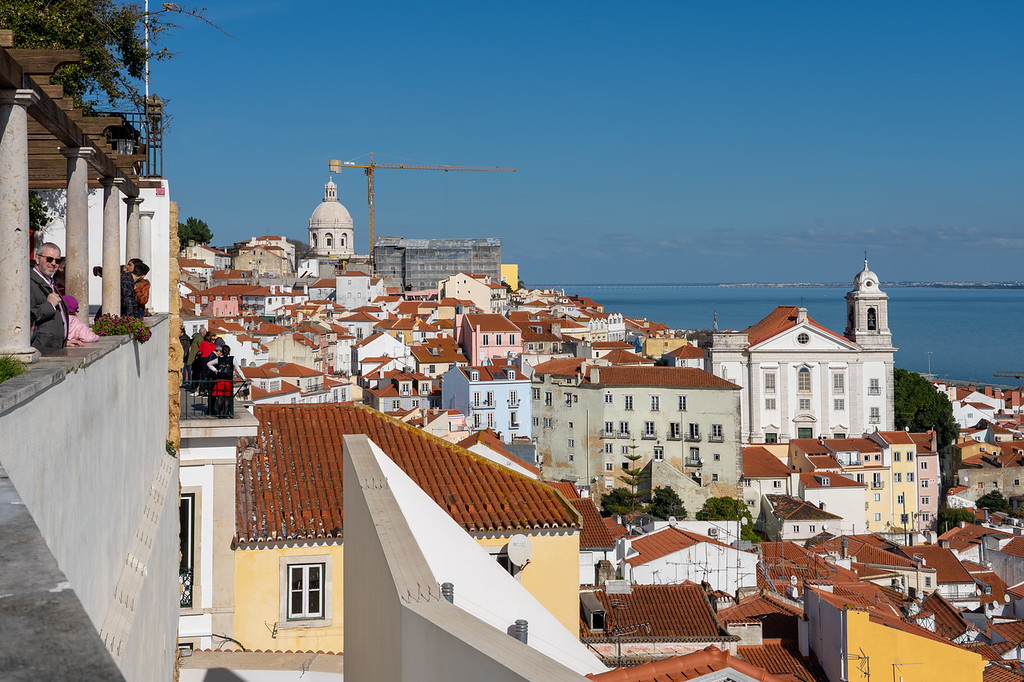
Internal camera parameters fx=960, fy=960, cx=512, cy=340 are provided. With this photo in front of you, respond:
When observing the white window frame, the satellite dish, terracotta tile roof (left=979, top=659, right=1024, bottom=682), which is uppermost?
the satellite dish

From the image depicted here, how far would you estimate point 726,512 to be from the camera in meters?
40.1

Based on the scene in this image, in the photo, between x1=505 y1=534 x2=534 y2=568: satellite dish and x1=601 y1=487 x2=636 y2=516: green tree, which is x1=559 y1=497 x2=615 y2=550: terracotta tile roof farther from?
x1=505 y1=534 x2=534 y2=568: satellite dish

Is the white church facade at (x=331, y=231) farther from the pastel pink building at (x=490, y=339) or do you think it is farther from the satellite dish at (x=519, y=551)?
the satellite dish at (x=519, y=551)

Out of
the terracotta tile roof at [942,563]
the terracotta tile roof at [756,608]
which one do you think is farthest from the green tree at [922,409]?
the terracotta tile roof at [756,608]

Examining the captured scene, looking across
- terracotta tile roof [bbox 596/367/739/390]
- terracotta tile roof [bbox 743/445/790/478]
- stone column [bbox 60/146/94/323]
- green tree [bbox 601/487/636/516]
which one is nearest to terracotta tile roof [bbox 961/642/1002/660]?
stone column [bbox 60/146/94/323]

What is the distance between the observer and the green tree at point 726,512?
3959cm

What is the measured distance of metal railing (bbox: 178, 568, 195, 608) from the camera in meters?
6.92

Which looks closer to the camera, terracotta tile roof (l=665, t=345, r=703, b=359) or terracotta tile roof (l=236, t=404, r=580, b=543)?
terracotta tile roof (l=236, t=404, r=580, b=543)

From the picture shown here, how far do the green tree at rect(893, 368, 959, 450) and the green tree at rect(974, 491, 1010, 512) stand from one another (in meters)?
9.92

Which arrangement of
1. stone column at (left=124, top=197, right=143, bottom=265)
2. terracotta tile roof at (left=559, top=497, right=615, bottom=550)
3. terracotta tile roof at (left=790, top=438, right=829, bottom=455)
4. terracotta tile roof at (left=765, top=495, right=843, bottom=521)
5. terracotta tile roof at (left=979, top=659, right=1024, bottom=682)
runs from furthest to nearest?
terracotta tile roof at (left=790, top=438, right=829, bottom=455), terracotta tile roof at (left=765, top=495, right=843, bottom=521), terracotta tile roof at (left=559, top=497, right=615, bottom=550), terracotta tile roof at (left=979, top=659, right=1024, bottom=682), stone column at (left=124, top=197, right=143, bottom=265)

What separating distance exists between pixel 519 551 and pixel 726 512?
1370 inches

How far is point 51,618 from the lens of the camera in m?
0.89

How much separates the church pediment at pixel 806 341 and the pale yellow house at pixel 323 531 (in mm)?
47860

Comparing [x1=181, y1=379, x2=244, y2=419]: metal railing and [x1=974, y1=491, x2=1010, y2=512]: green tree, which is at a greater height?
[x1=181, y1=379, x2=244, y2=419]: metal railing
